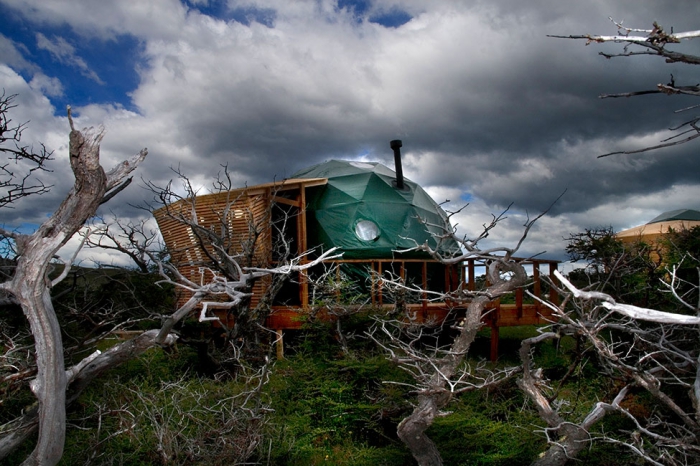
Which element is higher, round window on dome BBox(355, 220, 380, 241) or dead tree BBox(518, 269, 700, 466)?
round window on dome BBox(355, 220, 380, 241)

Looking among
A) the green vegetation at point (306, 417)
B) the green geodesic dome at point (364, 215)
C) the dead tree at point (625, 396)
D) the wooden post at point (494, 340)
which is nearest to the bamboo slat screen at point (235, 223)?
the green geodesic dome at point (364, 215)

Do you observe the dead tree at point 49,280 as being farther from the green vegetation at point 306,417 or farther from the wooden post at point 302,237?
the wooden post at point 302,237

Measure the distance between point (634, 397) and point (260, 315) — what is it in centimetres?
724

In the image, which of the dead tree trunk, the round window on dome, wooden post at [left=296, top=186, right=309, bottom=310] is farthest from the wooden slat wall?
the dead tree trunk

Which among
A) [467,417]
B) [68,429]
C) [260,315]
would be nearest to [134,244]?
[260,315]

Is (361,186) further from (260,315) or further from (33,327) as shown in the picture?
(33,327)

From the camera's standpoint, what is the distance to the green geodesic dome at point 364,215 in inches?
574

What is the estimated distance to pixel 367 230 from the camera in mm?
14766

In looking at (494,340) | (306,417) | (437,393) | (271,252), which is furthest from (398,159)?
(437,393)

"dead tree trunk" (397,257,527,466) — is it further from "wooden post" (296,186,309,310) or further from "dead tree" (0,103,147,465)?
"wooden post" (296,186,309,310)

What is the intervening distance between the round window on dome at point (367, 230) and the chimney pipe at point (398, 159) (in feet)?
6.31

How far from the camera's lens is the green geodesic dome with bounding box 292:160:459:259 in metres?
14.6

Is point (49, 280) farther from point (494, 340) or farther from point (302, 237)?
point (494, 340)

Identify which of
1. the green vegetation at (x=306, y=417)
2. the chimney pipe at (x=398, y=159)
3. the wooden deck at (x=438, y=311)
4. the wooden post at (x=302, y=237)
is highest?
the chimney pipe at (x=398, y=159)
